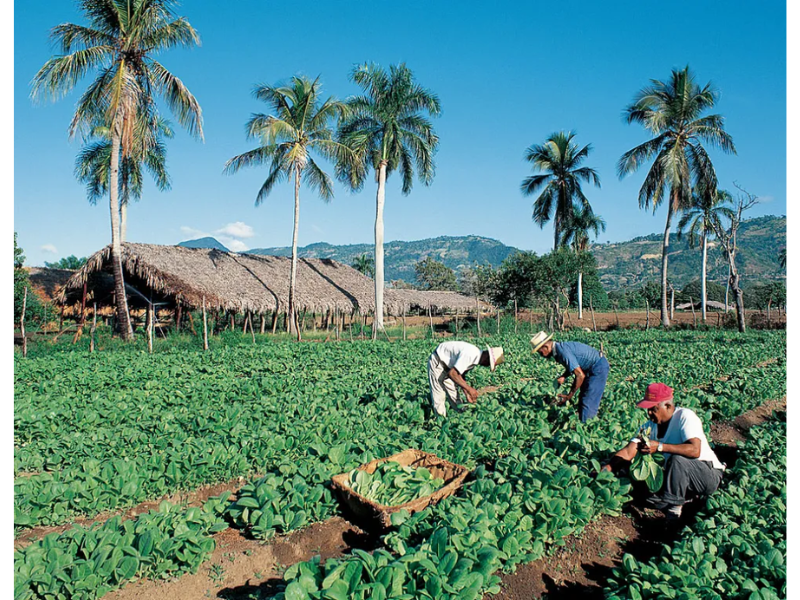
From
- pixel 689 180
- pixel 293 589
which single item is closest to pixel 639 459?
pixel 293 589

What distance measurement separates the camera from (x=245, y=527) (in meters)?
3.78

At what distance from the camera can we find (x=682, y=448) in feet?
12.5

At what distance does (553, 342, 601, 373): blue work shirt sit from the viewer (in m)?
5.82

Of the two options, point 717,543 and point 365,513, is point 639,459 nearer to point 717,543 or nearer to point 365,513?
point 717,543

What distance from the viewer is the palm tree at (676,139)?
2342 cm

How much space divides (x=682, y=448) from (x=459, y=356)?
2.74 m

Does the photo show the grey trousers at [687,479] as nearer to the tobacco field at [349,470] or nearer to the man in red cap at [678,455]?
the man in red cap at [678,455]

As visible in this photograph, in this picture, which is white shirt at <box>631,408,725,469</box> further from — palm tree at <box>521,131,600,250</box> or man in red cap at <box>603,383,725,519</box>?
palm tree at <box>521,131,600,250</box>

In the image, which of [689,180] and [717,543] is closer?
[717,543]

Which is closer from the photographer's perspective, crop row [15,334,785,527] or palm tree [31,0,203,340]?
crop row [15,334,785,527]

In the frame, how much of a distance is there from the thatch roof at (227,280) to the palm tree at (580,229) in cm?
1169

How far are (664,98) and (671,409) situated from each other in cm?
2516

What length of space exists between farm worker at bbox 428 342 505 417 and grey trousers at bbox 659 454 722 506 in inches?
89.7

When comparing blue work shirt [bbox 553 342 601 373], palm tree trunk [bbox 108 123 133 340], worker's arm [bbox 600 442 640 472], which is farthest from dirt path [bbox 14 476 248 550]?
palm tree trunk [bbox 108 123 133 340]
